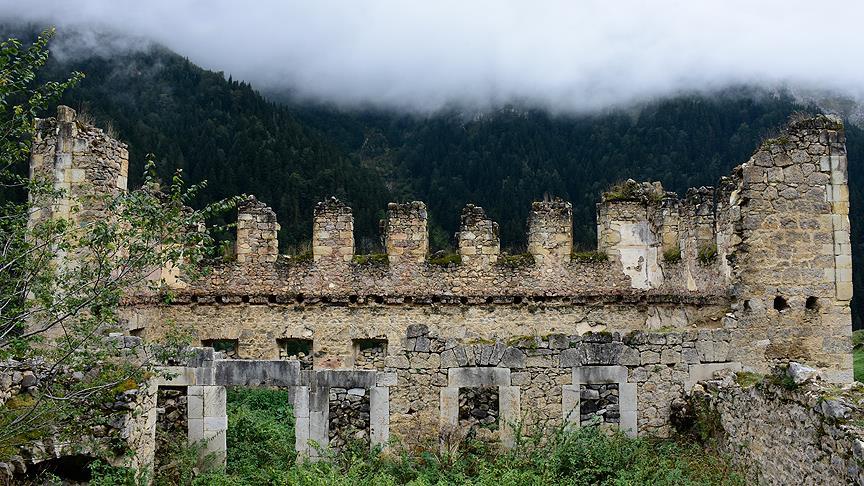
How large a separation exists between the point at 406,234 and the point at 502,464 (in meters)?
8.01

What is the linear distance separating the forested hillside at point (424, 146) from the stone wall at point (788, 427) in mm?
21367

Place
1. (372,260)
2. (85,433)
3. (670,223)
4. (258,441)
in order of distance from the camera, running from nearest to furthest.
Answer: (85,433) → (258,441) → (372,260) → (670,223)

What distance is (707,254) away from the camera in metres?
16.1

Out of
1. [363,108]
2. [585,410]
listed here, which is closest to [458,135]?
[363,108]

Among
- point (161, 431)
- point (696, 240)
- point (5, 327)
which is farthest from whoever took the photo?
point (696, 240)

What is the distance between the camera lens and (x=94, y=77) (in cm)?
4012

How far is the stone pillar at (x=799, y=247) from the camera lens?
13828mm

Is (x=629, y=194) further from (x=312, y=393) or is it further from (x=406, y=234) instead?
(x=312, y=393)

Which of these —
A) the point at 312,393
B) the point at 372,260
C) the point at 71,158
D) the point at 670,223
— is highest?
the point at 71,158

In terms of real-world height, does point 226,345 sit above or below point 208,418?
above

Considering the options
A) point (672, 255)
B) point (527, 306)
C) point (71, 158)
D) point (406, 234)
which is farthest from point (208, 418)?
point (672, 255)

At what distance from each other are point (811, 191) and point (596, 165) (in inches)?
948

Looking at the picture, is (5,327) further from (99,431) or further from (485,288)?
(485,288)

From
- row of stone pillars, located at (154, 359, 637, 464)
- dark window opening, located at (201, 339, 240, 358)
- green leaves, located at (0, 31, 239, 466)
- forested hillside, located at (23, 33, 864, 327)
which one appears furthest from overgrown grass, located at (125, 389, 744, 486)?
forested hillside, located at (23, 33, 864, 327)
